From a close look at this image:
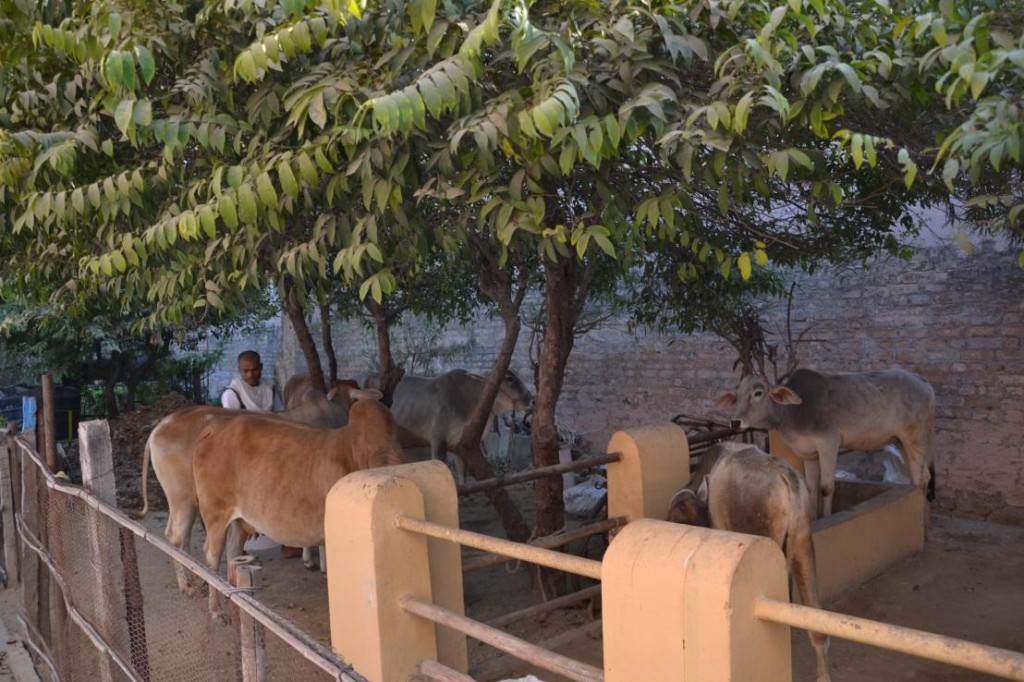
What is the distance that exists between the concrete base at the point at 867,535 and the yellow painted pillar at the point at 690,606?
10.7 ft

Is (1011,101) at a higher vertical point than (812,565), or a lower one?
higher

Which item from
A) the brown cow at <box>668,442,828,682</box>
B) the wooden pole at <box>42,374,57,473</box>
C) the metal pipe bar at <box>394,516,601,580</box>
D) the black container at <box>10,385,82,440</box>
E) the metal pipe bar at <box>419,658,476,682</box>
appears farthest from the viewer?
the black container at <box>10,385,82,440</box>

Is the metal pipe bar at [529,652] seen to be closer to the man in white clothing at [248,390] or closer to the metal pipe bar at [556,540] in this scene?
the metal pipe bar at [556,540]

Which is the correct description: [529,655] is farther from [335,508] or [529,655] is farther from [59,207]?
[59,207]

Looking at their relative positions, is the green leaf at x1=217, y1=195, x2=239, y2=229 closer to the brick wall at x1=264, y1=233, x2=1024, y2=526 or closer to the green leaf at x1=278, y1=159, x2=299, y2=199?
the green leaf at x1=278, y1=159, x2=299, y2=199

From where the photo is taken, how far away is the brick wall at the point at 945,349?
7.52 meters

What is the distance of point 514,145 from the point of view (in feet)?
12.8

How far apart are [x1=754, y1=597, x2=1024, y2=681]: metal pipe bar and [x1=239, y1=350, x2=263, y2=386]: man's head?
20.9 ft

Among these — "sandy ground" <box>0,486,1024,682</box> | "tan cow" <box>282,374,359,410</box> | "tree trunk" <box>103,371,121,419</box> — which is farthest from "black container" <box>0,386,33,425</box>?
"sandy ground" <box>0,486,1024,682</box>

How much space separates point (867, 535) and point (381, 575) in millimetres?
3904

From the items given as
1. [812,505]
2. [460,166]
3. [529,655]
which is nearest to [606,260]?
[812,505]

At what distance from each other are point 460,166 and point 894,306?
5610 mm

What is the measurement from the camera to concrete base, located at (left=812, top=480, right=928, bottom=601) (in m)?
5.56

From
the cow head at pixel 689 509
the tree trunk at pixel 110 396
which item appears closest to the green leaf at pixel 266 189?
the cow head at pixel 689 509
